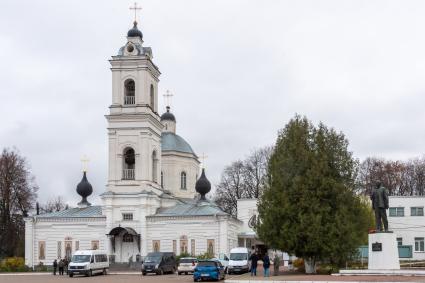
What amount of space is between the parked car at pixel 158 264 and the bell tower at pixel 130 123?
46.0 ft

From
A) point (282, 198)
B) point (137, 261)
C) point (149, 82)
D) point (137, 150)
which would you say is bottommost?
point (137, 261)

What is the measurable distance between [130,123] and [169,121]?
17657 mm

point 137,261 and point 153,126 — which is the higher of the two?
point 153,126

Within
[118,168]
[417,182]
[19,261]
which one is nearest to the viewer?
[19,261]

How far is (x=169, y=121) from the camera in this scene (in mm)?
81812

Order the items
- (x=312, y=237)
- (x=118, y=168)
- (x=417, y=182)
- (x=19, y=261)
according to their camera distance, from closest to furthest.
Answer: (x=312, y=237)
(x=19, y=261)
(x=118, y=168)
(x=417, y=182)

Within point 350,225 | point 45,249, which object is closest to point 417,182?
point 45,249

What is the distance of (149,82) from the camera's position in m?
65.8

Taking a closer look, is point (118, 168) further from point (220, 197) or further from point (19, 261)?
point (220, 197)

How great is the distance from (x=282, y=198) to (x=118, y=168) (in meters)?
26.6

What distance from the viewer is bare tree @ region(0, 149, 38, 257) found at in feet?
229

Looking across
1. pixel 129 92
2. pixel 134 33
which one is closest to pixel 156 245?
pixel 129 92

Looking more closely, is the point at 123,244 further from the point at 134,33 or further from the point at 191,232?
the point at 134,33

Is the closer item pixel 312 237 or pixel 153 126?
pixel 312 237
